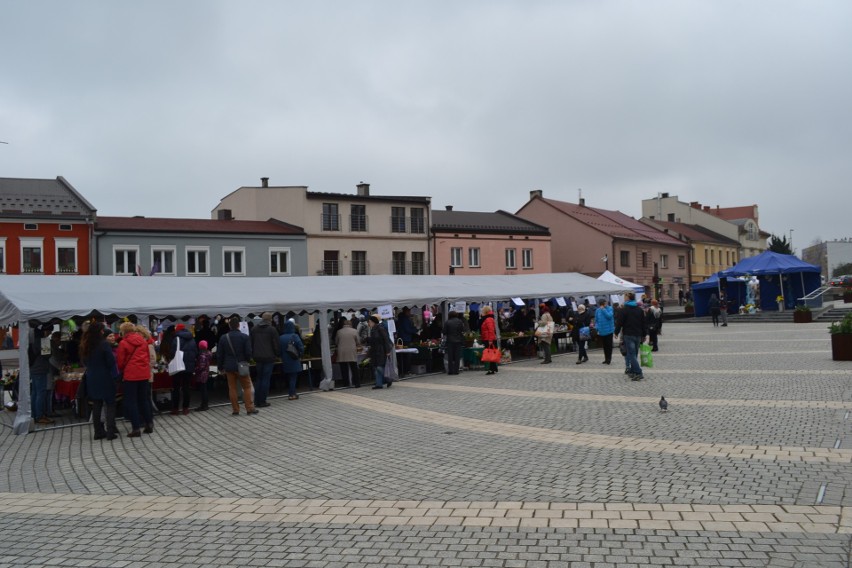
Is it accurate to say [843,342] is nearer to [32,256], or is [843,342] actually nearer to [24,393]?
[24,393]

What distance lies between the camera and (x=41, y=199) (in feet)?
123

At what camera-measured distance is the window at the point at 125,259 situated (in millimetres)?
37594

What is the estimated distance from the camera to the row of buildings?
36.9 meters

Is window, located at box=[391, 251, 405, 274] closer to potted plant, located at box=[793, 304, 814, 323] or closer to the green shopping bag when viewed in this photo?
potted plant, located at box=[793, 304, 814, 323]

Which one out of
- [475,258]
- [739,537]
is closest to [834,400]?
[739,537]

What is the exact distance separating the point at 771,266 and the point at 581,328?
26.2 meters

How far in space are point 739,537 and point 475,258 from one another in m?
44.5

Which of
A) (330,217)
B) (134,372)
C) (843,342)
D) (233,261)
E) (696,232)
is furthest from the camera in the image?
(696,232)

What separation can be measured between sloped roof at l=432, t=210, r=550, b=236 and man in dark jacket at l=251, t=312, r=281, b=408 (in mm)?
35221

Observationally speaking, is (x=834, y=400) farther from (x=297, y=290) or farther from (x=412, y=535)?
(x=297, y=290)

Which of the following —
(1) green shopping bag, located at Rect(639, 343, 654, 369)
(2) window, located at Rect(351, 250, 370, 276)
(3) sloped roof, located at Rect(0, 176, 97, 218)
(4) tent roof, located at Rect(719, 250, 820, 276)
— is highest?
(3) sloped roof, located at Rect(0, 176, 97, 218)

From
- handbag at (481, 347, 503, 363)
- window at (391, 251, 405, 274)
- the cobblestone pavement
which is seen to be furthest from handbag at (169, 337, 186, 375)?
window at (391, 251, 405, 274)

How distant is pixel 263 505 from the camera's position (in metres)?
6.38

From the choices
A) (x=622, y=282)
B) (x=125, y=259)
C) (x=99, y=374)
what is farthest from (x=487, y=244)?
(x=99, y=374)
